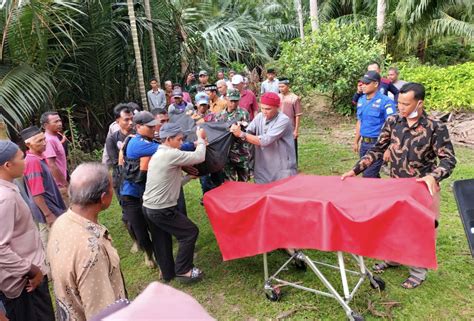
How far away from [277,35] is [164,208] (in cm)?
1849

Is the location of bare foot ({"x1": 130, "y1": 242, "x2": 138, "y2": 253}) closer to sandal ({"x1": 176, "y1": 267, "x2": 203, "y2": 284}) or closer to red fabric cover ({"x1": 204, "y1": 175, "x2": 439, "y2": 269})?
sandal ({"x1": 176, "y1": 267, "x2": 203, "y2": 284})

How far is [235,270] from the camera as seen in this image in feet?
13.4

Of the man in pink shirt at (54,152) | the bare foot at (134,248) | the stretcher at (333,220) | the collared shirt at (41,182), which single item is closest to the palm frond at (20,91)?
the man in pink shirt at (54,152)

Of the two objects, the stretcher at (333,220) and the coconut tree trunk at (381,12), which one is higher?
the coconut tree trunk at (381,12)

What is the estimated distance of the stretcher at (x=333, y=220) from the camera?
2.59 m

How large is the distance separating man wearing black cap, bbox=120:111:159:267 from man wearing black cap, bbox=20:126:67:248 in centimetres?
66

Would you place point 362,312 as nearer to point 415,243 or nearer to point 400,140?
point 415,243

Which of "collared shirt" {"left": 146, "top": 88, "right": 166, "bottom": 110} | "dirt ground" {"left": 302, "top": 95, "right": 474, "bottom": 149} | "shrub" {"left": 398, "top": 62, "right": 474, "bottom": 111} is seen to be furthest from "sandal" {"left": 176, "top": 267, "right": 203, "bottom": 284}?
"shrub" {"left": 398, "top": 62, "right": 474, "bottom": 111}

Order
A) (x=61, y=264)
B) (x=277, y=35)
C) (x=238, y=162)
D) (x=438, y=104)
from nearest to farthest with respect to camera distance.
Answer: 1. (x=61, y=264)
2. (x=238, y=162)
3. (x=438, y=104)
4. (x=277, y=35)

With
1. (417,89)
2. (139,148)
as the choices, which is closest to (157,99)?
(139,148)

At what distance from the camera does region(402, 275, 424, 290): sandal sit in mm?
3414

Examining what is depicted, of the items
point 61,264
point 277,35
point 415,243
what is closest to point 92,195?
point 61,264

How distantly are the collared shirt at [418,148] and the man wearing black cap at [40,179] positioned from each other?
2790mm

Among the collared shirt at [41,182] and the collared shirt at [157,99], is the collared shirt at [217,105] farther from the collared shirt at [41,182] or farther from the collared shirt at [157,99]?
the collared shirt at [41,182]
